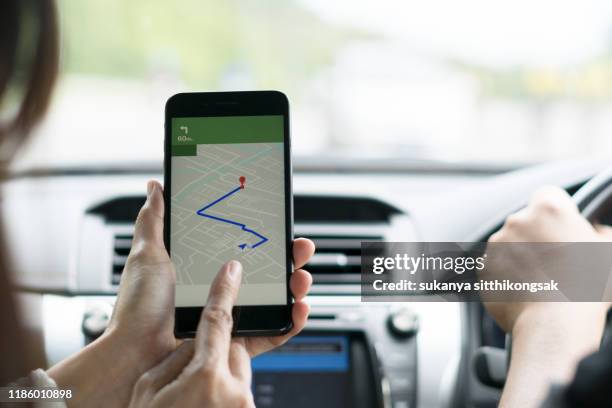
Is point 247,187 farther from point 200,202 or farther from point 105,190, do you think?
point 105,190

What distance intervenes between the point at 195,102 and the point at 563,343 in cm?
84

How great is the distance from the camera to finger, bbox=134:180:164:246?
134 cm

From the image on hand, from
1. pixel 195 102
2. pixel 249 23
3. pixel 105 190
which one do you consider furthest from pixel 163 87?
pixel 195 102

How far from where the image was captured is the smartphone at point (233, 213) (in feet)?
4.51

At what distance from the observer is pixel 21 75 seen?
2.38 ft

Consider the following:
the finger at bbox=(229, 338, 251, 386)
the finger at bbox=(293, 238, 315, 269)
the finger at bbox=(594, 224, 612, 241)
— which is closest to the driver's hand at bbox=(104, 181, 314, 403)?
the finger at bbox=(293, 238, 315, 269)

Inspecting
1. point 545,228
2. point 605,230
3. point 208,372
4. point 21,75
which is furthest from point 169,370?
point 605,230

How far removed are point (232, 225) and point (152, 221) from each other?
0.15m

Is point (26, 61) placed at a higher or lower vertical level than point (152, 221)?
higher

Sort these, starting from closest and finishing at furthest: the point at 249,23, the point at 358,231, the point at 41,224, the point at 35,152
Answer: the point at 35,152 → the point at 41,224 → the point at 358,231 → the point at 249,23

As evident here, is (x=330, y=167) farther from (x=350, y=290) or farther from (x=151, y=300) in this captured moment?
(x=151, y=300)

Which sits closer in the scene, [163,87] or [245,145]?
[245,145]

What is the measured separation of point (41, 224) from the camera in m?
0.88

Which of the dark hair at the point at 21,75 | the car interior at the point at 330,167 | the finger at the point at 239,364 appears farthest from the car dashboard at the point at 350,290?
the dark hair at the point at 21,75
